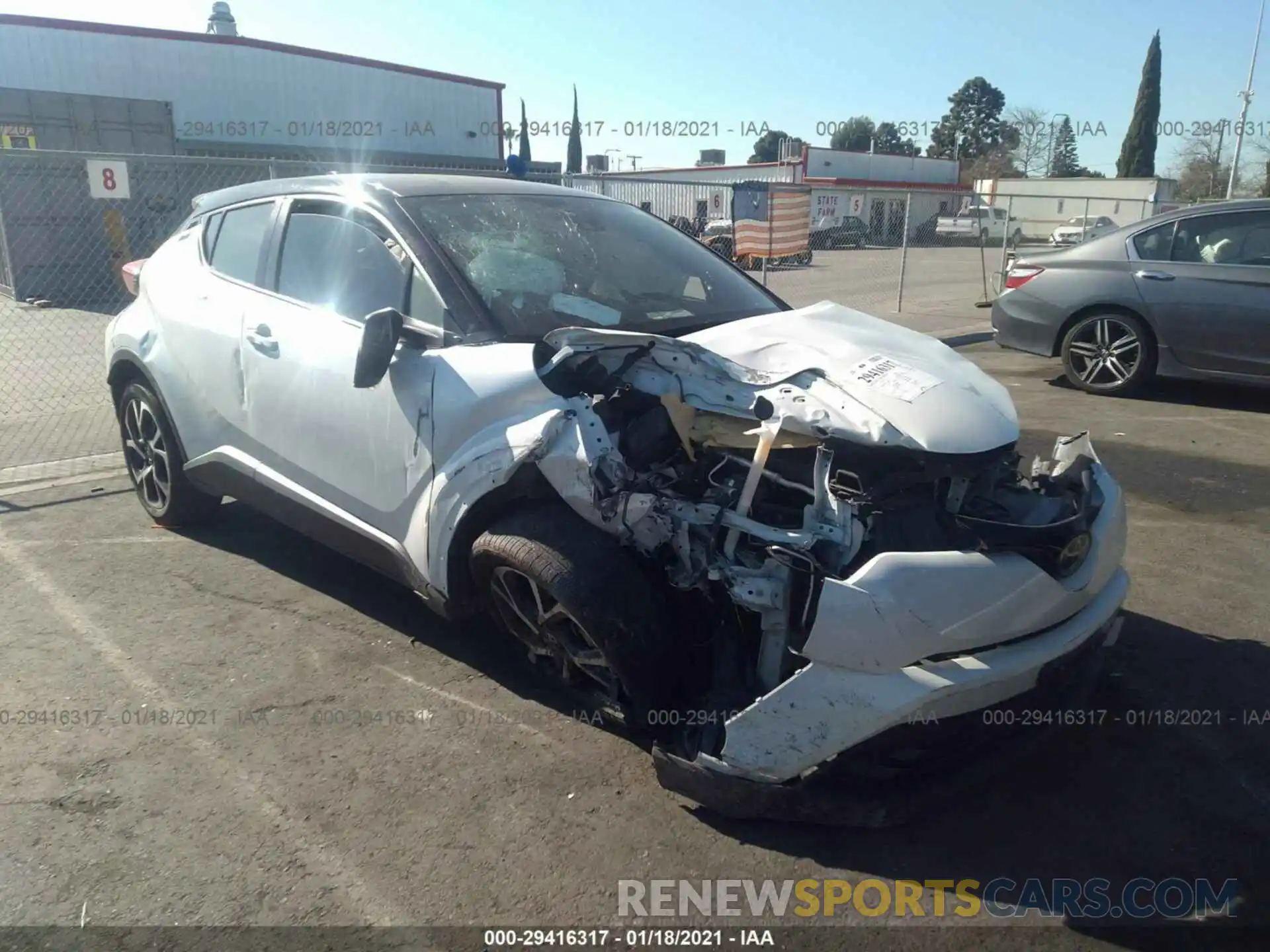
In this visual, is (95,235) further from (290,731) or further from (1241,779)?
(1241,779)

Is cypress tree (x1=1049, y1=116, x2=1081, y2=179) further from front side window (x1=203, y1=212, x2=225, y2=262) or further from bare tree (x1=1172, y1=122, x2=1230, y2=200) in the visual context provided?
front side window (x1=203, y1=212, x2=225, y2=262)

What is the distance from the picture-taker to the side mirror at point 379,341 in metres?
3.15

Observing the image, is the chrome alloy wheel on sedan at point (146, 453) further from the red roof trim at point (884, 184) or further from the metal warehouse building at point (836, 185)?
the red roof trim at point (884, 184)

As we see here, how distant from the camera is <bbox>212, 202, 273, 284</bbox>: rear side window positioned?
4219 millimetres

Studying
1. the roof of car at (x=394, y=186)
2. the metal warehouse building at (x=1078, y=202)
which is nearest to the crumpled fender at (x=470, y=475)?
the roof of car at (x=394, y=186)

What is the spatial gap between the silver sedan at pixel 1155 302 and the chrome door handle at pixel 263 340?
6738mm

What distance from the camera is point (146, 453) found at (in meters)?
5.02

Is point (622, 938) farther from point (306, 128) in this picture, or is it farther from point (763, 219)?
point (306, 128)

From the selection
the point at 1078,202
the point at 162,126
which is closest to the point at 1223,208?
the point at 162,126

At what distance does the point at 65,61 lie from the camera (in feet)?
72.9

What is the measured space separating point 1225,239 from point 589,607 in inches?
274

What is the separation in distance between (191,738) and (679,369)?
6.78 feet

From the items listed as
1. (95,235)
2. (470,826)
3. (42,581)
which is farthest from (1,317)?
(470,826)

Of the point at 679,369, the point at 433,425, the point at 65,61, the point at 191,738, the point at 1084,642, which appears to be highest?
the point at 65,61
